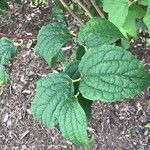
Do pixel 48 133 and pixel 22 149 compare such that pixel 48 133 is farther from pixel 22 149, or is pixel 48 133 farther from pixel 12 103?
pixel 12 103

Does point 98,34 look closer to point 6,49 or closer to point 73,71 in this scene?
point 73,71

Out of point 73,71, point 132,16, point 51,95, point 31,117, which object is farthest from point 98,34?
point 31,117

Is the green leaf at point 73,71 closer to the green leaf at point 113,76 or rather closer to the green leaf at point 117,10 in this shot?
the green leaf at point 113,76

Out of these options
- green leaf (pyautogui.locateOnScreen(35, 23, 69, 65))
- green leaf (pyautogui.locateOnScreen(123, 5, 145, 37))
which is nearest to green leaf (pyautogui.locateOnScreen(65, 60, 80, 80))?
green leaf (pyautogui.locateOnScreen(35, 23, 69, 65))

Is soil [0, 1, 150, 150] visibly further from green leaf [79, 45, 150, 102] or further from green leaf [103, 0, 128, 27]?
green leaf [79, 45, 150, 102]

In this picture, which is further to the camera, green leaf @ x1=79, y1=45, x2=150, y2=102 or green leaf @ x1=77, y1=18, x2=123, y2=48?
green leaf @ x1=77, y1=18, x2=123, y2=48
